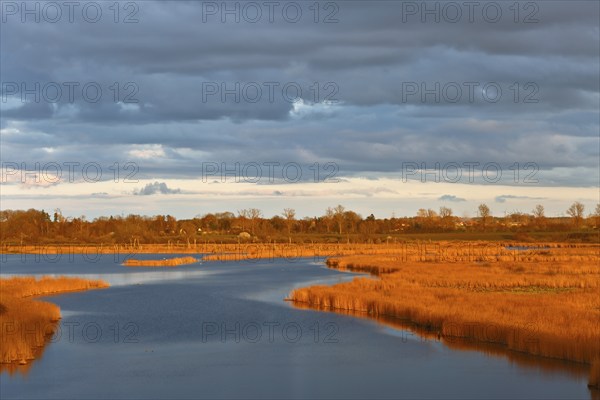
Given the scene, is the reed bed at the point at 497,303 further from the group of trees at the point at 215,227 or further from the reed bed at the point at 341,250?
A: the group of trees at the point at 215,227

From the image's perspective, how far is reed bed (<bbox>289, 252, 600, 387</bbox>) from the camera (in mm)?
23281

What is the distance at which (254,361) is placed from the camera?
24.1 m

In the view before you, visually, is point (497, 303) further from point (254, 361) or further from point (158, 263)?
point (158, 263)

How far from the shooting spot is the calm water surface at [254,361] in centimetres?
2039

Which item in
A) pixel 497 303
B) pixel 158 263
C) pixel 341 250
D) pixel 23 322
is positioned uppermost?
pixel 341 250

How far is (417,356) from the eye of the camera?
24375 mm

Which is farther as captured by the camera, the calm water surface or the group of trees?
the group of trees

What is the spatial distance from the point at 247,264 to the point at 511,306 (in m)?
47.9

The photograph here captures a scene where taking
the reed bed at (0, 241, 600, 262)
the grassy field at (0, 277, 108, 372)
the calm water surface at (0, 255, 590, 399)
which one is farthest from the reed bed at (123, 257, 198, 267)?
the calm water surface at (0, 255, 590, 399)

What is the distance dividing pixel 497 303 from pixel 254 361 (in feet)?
39.8

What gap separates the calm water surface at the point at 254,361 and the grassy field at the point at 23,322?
0.62m

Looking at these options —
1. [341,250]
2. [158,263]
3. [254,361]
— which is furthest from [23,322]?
[341,250]

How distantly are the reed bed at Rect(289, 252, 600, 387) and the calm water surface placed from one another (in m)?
1.29

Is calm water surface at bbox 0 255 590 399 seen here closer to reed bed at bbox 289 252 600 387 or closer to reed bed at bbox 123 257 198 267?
reed bed at bbox 289 252 600 387
